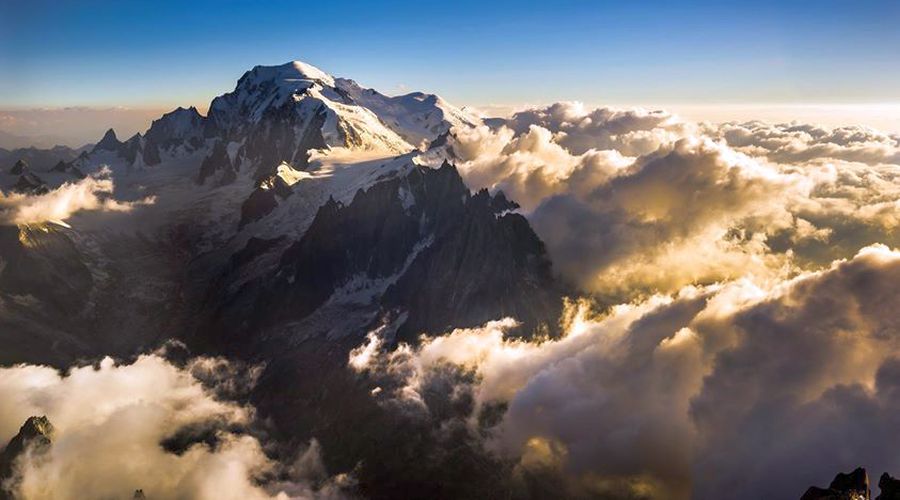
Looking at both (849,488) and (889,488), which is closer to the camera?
(889,488)

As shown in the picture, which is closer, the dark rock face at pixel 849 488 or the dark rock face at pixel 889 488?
the dark rock face at pixel 889 488

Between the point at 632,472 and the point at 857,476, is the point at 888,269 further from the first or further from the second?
the point at 632,472

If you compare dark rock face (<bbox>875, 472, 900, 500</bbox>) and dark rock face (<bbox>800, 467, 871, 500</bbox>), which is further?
dark rock face (<bbox>800, 467, 871, 500</bbox>)

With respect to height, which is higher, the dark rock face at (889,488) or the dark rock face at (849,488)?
the dark rock face at (889,488)

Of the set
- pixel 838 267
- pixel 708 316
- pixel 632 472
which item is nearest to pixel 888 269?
pixel 838 267

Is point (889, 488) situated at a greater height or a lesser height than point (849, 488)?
greater
